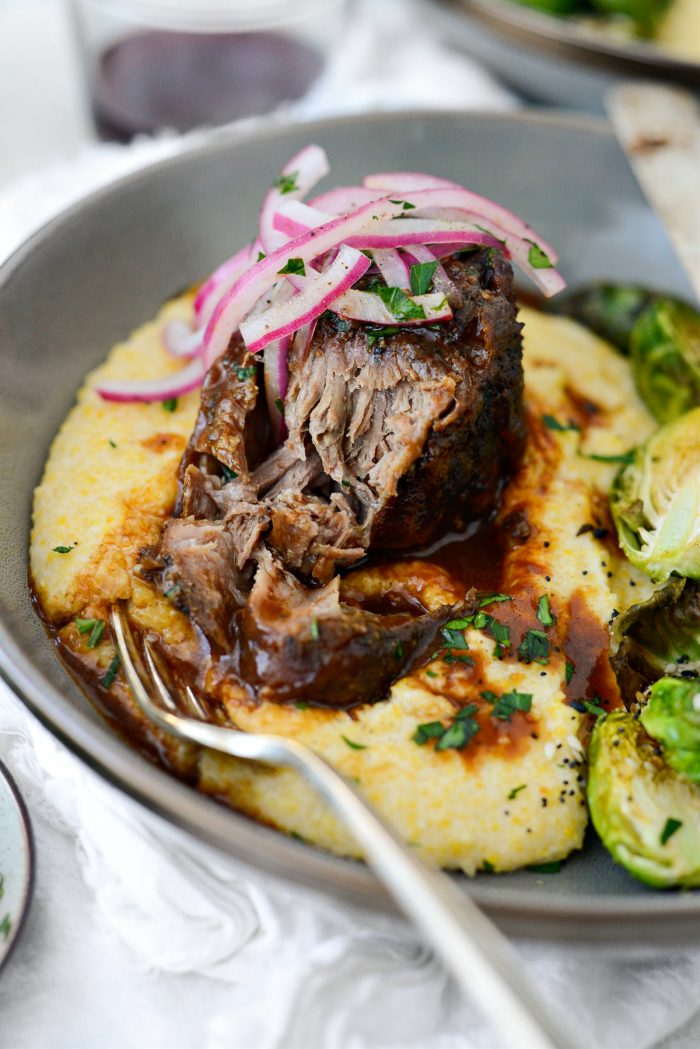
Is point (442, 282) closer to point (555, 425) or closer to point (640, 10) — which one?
point (555, 425)

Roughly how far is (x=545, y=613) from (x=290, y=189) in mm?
2846

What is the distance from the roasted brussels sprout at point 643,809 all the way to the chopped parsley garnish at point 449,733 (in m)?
0.59

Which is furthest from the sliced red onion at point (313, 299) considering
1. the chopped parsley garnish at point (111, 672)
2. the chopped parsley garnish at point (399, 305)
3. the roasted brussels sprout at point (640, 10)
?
the roasted brussels sprout at point (640, 10)

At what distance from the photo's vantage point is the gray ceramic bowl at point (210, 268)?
395cm

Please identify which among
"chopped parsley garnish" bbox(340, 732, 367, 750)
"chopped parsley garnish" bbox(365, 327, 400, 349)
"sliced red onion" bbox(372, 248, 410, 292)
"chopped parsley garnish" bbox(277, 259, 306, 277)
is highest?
"chopped parsley garnish" bbox(277, 259, 306, 277)

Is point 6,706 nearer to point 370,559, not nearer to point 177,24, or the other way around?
point 370,559

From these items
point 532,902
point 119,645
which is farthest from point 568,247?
point 532,902

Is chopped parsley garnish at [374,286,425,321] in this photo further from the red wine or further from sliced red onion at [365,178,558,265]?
the red wine

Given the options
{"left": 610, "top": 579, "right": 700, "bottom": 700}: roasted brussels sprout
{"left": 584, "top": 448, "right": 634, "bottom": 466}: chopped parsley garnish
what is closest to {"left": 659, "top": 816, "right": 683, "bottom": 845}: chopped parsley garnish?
{"left": 610, "top": 579, "right": 700, "bottom": 700}: roasted brussels sprout

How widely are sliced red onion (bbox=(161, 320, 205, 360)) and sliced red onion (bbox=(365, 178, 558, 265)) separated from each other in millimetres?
1464

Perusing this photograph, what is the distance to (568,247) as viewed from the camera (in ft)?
26.1

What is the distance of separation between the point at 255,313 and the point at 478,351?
48.0 inches

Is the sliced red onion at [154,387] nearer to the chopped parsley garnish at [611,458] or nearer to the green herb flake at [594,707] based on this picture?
the chopped parsley garnish at [611,458]

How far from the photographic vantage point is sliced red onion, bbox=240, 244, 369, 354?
5.11 metres
